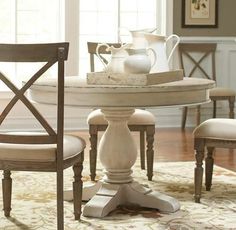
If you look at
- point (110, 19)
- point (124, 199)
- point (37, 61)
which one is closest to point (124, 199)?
point (124, 199)

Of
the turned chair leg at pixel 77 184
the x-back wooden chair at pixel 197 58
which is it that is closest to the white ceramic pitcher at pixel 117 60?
the turned chair leg at pixel 77 184

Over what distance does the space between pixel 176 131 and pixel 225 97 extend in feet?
2.49

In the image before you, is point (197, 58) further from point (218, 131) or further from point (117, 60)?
point (117, 60)

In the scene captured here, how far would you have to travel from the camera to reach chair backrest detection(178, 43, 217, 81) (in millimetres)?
7059

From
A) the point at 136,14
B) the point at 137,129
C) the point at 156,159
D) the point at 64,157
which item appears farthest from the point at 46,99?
the point at 136,14

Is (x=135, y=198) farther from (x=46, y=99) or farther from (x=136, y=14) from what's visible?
(x=136, y=14)

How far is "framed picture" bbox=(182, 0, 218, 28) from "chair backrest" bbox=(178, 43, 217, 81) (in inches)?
10.2

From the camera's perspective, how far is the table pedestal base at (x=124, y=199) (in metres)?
3.34

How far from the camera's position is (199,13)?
281 inches

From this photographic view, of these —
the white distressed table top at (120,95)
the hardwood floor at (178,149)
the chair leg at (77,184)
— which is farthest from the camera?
the hardwood floor at (178,149)

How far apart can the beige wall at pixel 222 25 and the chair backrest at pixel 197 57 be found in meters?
0.17

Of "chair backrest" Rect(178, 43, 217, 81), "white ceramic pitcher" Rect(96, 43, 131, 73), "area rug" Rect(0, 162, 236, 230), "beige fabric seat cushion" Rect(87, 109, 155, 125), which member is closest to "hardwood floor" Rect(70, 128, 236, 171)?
"area rug" Rect(0, 162, 236, 230)

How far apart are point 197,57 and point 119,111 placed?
12.7 feet

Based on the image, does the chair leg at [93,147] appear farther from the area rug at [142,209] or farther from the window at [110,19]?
the window at [110,19]
